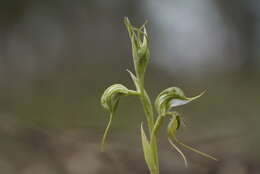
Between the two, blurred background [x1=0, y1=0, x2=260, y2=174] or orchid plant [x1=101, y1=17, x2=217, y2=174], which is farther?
blurred background [x1=0, y1=0, x2=260, y2=174]

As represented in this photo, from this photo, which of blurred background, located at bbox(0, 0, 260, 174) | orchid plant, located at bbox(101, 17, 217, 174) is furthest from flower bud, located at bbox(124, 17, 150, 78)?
blurred background, located at bbox(0, 0, 260, 174)

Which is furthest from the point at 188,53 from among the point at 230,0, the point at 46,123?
the point at 46,123

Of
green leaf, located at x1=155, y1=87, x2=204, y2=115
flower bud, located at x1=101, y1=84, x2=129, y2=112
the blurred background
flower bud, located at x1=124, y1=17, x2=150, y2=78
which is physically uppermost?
the blurred background

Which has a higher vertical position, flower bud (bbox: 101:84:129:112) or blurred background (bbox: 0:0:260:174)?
blurred background (bbox: 0:0:260:174)

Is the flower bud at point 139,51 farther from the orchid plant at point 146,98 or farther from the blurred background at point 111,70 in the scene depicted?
the blurred background at point 111,70

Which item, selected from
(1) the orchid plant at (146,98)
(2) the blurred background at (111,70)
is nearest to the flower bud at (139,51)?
(1) the orchid plant at (146,98)

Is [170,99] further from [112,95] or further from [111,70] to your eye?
[111,70]

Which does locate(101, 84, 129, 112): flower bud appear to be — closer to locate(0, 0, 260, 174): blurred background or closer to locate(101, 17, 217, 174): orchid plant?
locate(101, 17, 217, 174): orchid plant

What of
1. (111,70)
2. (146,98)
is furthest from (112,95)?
(111,70)
